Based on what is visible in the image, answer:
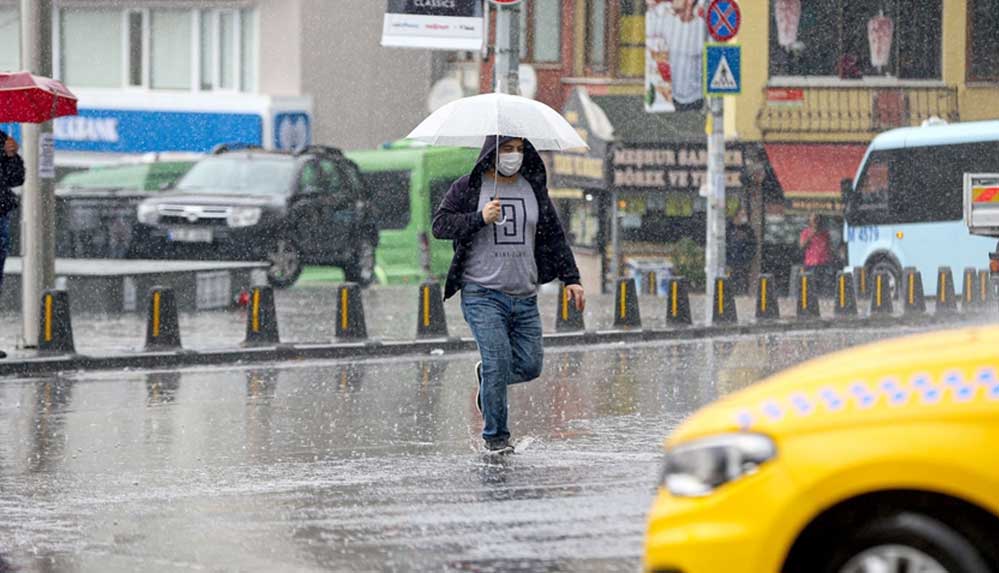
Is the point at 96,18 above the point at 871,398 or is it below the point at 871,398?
above

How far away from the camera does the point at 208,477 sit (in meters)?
10.5

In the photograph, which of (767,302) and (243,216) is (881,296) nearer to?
(767,302)

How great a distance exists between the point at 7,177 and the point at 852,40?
27.1m

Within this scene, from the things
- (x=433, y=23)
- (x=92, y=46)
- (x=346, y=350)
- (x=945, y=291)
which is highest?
(x=92, y=46)

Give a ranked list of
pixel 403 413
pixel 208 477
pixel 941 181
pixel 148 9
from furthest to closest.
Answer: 1. pixel 148 9
2. pixel 941 181
3. pixel 403 413
4. pixel 208 477

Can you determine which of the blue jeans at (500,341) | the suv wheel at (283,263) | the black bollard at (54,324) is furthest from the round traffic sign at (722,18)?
the blue jeans at (500,341)

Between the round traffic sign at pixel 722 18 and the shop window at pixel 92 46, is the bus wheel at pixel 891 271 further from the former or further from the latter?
the shop window at pixel 92 46

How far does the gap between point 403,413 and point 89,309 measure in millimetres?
10089

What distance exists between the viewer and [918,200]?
3334 centimetres

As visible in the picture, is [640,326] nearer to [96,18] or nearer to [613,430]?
[613,430]

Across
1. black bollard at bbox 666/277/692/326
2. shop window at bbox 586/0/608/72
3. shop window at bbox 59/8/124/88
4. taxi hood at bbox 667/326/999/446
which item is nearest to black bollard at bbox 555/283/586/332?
black bollard at bbox 666/277/692/326

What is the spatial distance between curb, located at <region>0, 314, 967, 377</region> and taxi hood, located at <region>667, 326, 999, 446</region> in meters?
11.7

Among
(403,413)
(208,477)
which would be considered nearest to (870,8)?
(403,413)

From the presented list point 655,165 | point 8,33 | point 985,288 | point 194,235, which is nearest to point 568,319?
point 194,235
